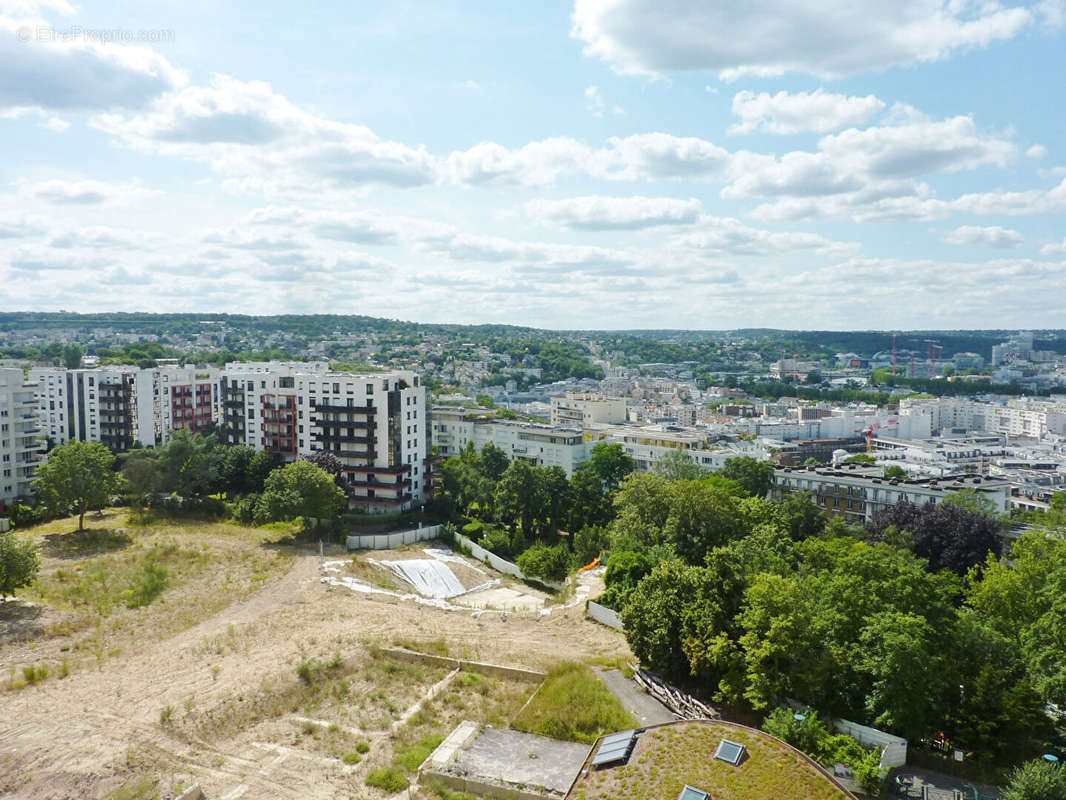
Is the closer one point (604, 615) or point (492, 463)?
point (604, 615)

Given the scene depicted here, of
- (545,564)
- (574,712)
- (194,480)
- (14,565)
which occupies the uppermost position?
(14,565)

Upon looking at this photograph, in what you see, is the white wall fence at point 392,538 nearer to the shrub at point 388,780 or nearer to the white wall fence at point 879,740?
the shrub at point 388,780

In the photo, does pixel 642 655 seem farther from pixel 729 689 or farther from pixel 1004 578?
pixel 1004 578

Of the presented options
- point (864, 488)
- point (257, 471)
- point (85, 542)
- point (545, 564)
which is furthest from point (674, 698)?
point (864, 488)

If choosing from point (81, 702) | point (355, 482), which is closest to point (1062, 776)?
point (81, 702)

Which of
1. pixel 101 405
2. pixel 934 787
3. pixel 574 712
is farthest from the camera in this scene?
pixel 101 405

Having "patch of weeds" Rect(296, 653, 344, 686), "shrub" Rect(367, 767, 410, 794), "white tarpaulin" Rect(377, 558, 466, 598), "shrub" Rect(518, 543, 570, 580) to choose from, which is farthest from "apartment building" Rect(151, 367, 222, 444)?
"shrub" Rect(367, 767, 410, 794)

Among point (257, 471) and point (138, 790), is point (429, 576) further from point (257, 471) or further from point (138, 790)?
point (138, 790)
